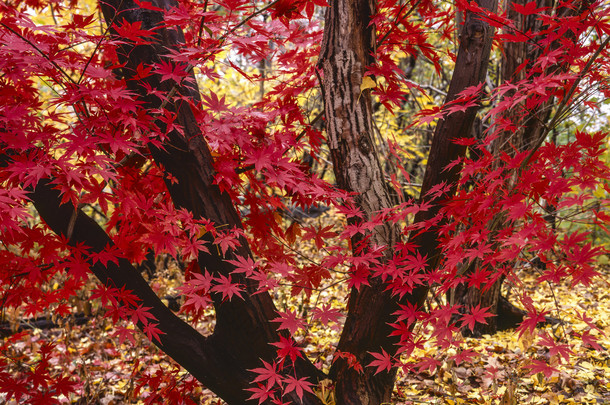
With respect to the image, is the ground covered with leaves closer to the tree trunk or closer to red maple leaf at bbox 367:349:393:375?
red maple leaf at bbox 367:349:393:375

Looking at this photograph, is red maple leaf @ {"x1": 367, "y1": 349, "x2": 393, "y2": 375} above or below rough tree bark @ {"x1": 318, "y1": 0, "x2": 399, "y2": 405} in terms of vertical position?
below

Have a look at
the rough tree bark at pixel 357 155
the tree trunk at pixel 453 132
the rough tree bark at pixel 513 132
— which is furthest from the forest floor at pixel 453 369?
the tree trunk at pixel 453 132

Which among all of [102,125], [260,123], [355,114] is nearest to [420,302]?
[355,114]

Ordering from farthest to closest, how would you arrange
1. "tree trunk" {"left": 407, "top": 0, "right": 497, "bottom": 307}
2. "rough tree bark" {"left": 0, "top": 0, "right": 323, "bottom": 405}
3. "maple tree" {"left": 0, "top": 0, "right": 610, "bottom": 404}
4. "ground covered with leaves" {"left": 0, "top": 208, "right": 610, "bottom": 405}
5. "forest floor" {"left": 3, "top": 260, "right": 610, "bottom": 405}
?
"forest floor" {"left": 3, "top": 260, "right": 610, "bottom": 405} < "ground covered with leaves" {"left": 0, "top": 208, "right": 610, "bottom": 405} < "rough tree bark" {"left": 0, "top": 0, "right": 323, "bottom": 405} < "tree trunk" {"left": 407, "top": 0, "right": 497, "bottom": 307} < "maple tree" {"left": 0, "top": 0, "right": 610, "bottom": 404}

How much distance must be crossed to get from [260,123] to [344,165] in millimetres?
461

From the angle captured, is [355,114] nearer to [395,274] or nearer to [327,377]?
[395,274]

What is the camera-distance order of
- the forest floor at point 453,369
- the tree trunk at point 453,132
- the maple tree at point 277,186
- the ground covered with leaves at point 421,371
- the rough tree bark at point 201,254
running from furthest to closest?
the forest floor at point 453,369, the ground covered with leaves at point 421,371, the rough tree bark at point 201,254, the tree trunk at point 453,132, the maple tree at point 277,186

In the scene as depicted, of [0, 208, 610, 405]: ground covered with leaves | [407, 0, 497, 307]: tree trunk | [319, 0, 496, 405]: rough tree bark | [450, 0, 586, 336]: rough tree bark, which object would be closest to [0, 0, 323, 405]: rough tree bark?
[0, 208, 610, 405]: ground covered with leaves

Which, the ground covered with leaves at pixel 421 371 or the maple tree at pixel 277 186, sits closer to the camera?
the maple tree at pixel 277 186

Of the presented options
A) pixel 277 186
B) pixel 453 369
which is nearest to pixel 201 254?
pixel 277 186

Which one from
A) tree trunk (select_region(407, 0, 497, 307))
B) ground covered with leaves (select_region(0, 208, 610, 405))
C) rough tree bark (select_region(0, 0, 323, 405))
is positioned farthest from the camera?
ground covered with leaves (select_region(0, 208, 610, 405))

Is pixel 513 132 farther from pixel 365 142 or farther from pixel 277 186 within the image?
pixel 277 186

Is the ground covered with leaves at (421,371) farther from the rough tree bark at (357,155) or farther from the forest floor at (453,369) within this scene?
the rough tree bark at (357,155)

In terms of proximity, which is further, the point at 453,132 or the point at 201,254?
the point at 201,254
